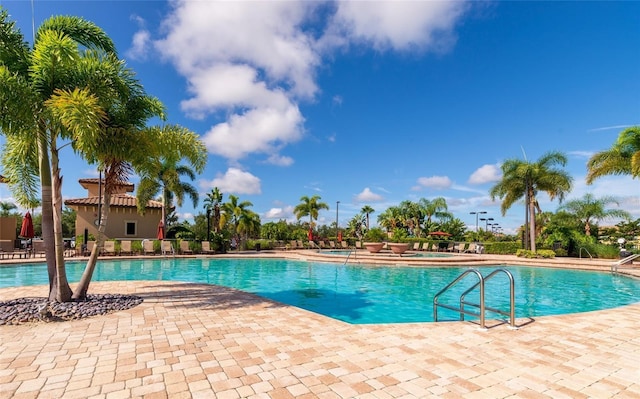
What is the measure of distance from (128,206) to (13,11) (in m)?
23.1

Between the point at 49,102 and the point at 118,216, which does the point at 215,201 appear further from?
the point at 49,102

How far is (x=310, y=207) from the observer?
41188 mm

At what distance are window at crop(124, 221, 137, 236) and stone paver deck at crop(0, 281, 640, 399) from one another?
2401 cm

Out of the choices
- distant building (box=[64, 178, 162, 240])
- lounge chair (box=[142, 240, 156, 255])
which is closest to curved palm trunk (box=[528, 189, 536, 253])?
lounge chair (box=[142, 240, 156, 255])

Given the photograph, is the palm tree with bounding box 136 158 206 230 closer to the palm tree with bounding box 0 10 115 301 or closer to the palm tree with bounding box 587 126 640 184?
the palm tree with bounding box 0 10 115 301

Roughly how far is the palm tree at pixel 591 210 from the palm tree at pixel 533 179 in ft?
45.3

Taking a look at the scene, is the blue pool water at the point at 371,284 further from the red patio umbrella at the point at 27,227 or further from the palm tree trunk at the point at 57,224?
the palm tree trunk at the point at 57,224

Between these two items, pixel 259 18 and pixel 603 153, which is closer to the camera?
pixel 259 18

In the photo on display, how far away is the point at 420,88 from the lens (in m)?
22.0

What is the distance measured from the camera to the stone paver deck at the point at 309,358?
133 inches

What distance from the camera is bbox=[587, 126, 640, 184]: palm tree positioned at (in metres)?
17.0

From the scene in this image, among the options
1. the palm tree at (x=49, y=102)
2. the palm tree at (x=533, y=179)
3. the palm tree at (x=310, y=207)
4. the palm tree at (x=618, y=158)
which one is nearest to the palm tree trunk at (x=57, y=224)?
the palm tree at (x=49, y=102)

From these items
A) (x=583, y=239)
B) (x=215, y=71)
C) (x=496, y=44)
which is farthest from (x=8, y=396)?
(x=583, y=239)

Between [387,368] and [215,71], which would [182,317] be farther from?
[215,71]
